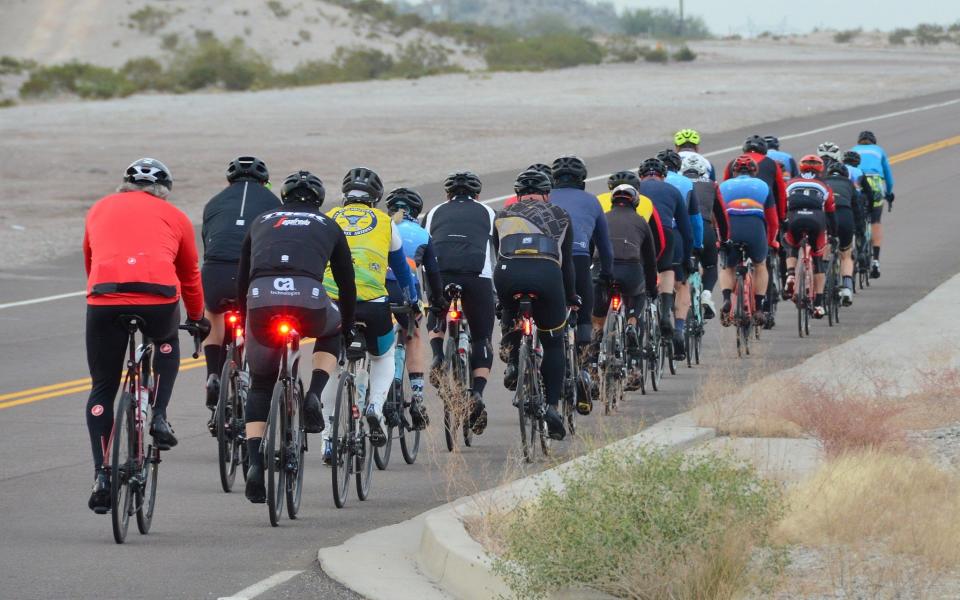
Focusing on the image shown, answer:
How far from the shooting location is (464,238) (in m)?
12.8

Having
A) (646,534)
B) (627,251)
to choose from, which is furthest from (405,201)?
(646,534)

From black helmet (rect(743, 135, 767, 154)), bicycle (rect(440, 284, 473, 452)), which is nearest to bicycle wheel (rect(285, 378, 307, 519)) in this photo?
bicycle (rect(440, 284, 473, 452))

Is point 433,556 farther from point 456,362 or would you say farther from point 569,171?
point 569,171

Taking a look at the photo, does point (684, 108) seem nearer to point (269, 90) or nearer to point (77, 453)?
point (269, 90)

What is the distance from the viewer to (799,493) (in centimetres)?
977

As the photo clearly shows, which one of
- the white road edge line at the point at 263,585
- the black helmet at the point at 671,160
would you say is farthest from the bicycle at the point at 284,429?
the black helmet at the point at 671,160

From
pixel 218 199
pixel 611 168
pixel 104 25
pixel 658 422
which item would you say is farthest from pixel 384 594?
pixel 104 25

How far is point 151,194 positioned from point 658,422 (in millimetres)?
5351

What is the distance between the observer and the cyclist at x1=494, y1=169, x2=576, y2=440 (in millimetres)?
12453

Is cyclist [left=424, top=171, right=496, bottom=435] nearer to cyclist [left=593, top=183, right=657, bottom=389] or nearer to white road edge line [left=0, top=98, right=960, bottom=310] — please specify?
cyclist [left=593, top=183, right=657, bottom=389]

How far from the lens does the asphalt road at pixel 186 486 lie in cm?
914

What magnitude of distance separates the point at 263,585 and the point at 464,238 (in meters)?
4.45

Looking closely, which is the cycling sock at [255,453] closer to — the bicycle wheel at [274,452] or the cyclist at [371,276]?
the bicycle wheel at [274,452]

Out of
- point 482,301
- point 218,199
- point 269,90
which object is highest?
point 218,199
